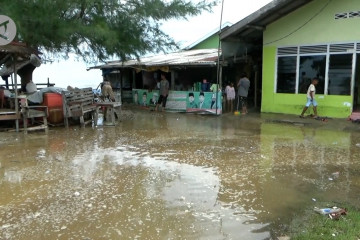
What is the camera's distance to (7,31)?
10.0 m

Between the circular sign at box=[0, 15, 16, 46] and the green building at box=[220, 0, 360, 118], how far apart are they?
8024 millimetres

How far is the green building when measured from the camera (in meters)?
13.0

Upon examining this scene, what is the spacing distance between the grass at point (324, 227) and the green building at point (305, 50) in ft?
31.6

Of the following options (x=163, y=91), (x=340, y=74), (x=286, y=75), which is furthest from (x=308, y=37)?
(x=163, y=91)

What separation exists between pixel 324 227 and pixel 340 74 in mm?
10407

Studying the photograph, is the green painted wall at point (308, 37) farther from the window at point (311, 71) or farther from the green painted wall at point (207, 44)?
the green painted wall at point (207, 44)

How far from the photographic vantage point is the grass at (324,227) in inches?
156

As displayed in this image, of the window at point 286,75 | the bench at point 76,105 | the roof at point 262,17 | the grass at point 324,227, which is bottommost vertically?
the grass at point 324,227

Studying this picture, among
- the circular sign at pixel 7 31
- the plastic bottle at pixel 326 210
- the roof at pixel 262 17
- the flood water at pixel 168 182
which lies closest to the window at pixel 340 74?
the roof at pixel 262 17

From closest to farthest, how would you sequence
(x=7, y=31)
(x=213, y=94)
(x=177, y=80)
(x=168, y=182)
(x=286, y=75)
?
1. (x=168, y=182)
2. (x=7, y=31)
3. (x=286, y=75)
4. (x=213, y=94)
5. (x=177, y=80)

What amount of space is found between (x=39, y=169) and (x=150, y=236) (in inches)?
145

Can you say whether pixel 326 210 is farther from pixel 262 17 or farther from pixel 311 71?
pixel 262 17

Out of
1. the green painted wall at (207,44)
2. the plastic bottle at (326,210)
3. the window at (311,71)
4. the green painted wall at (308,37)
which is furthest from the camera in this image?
the green painted wall at (207,44)

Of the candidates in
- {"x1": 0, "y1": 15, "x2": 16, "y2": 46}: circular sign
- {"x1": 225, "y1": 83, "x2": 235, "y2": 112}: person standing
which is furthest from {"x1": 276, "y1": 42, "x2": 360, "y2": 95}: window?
{"x1": 0, "y1": 15, "x2": 16, "y2": 46}: circular sign
